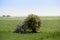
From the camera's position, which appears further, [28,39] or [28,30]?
[28,30]

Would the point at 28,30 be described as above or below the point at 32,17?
below

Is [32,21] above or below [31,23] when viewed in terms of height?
above

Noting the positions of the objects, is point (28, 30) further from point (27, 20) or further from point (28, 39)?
point (28, 39)

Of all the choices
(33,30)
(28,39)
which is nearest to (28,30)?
(33,30)

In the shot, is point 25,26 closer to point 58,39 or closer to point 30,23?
point 30,23

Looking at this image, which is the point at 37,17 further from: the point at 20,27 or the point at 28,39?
the point at 28,39

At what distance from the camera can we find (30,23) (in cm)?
2444

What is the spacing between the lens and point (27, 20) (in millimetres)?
24500

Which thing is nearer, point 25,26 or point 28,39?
point 28,39

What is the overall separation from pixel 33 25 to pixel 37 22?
1.82 ft

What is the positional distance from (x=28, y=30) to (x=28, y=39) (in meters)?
7.31

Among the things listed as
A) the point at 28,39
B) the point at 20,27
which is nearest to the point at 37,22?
the point at 20,27

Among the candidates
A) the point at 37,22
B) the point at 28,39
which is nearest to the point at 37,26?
the point at 37,22

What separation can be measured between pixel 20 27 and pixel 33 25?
159 cm
